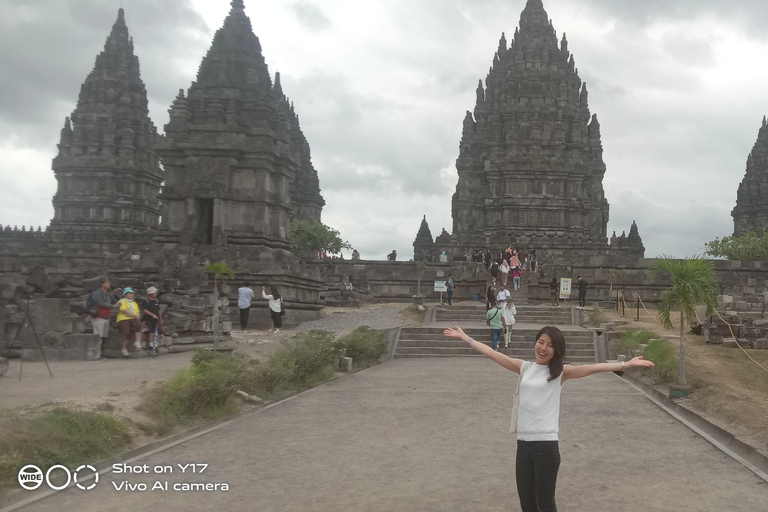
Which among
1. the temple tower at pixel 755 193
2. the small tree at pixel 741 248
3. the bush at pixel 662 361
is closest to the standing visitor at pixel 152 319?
the bush at pixel 662 361

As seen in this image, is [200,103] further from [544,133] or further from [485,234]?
[544,133]

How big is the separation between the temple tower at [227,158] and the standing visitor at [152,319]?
8.89 m

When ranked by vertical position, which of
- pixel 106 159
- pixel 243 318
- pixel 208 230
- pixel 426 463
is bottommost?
pixel 426 463

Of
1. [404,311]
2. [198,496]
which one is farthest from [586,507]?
[404,311]

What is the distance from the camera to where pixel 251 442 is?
25.5ft

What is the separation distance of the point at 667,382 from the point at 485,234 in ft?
117

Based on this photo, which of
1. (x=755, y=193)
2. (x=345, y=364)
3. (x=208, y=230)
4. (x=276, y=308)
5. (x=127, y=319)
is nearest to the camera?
(x=127, y=319)

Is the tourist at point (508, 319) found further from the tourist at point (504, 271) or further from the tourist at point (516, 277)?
the tourist at point (516, 277)

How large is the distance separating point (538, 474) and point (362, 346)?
10.8m

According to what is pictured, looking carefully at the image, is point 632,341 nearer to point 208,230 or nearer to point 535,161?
point 208,230

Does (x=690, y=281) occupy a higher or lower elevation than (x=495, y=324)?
higher

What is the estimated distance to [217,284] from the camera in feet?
67.5

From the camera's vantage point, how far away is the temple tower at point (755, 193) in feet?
208

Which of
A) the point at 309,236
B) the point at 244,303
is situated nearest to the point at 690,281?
the point at 244,303
